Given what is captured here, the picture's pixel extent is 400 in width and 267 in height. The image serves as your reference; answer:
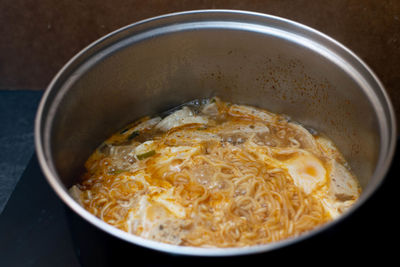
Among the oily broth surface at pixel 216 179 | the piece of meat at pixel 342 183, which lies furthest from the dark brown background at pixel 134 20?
the piece of meat at pixel 342 183

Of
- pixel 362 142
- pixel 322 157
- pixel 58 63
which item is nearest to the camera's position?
pixel 362 142

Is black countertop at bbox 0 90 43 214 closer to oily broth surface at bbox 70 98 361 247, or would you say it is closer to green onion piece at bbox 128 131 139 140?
oily broth surface at bbox 70 98 361 247

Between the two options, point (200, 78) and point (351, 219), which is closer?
point (351, 219)

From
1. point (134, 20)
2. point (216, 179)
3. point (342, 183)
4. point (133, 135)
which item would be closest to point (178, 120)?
point (133, 135)

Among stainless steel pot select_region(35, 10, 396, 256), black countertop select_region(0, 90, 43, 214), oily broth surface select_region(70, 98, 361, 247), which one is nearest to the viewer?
oily broth surface select_region(70, 98, 361, 247)

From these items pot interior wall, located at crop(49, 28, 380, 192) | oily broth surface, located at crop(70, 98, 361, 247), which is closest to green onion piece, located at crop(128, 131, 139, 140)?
oily broth surface, located at crop(70, 98, 361, 247)

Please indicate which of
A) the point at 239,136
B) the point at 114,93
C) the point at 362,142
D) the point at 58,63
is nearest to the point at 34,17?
the point at 58,63

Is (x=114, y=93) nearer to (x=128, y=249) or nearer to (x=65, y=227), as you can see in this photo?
(x=65, y=227)
